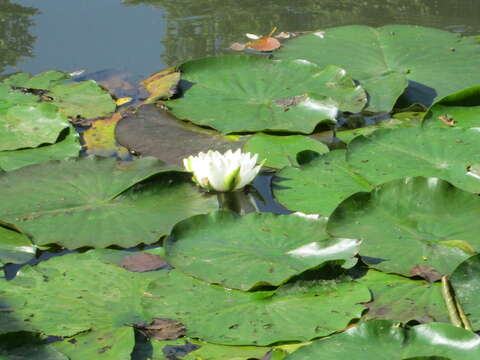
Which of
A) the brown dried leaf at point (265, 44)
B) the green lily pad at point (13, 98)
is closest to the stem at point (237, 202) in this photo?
the green lily pad at point (13, 98)

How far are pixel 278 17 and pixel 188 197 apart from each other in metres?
2.32

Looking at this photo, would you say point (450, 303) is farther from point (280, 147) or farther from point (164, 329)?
point (280, 147)

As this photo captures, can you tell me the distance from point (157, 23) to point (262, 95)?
153 cm

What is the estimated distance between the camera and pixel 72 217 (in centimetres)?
218

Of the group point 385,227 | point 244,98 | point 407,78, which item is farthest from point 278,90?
point 385,227

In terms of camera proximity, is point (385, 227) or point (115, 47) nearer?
point (385, 227)

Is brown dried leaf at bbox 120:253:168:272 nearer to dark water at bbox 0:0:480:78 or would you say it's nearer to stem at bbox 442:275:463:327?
stem at bbox 442:275:463:327

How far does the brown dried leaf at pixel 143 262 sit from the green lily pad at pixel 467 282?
776 millimetres

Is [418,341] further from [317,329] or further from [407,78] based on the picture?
[407,78]

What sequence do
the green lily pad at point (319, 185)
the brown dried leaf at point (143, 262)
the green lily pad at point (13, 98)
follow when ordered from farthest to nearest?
the green lily pad at point (13, 98) < the green lily pad at point (319, 185) < the brown dried leaf at point (143, 262)

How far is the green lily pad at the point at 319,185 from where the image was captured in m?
2.25

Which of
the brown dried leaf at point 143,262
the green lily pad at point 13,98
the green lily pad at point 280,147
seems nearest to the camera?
the brown dried leaf at point 143,262

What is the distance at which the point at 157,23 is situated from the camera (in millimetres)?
4250

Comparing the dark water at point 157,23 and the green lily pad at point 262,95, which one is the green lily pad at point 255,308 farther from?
the dark water at point 157,23
